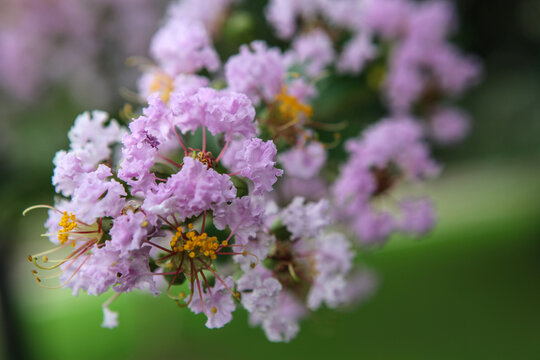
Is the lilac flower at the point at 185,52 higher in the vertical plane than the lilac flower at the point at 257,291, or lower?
higher

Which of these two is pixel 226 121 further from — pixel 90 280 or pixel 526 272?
pixel 526 272

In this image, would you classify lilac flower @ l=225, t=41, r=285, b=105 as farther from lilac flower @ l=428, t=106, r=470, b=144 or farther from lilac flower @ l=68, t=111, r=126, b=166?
lilac flower @ l=428, t=106, r=470, b=144

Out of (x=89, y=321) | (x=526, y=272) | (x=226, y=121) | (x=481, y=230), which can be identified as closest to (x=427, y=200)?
(x=226, y=121)

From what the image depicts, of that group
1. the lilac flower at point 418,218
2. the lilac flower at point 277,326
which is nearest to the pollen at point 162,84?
the lilac flower at point 277,326

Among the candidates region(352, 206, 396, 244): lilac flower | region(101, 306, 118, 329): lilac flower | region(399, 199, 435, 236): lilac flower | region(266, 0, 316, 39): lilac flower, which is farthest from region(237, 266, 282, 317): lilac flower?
region(266, 0, 316, 39): lilac flower

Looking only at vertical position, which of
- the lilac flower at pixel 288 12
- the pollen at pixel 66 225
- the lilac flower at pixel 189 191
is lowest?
the pollen at pixel 66 225

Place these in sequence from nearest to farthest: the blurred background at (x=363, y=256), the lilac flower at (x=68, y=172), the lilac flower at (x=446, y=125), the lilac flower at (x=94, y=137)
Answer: the lilac flower at (x=68, y=172) → the lilac flower at (x=94, y=137) → the lilac flower at (x=446, y=125) → the blurred background at (x=363, y=256)

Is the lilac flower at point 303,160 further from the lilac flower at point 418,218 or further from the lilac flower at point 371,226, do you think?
the lilac flower at point 418,218
